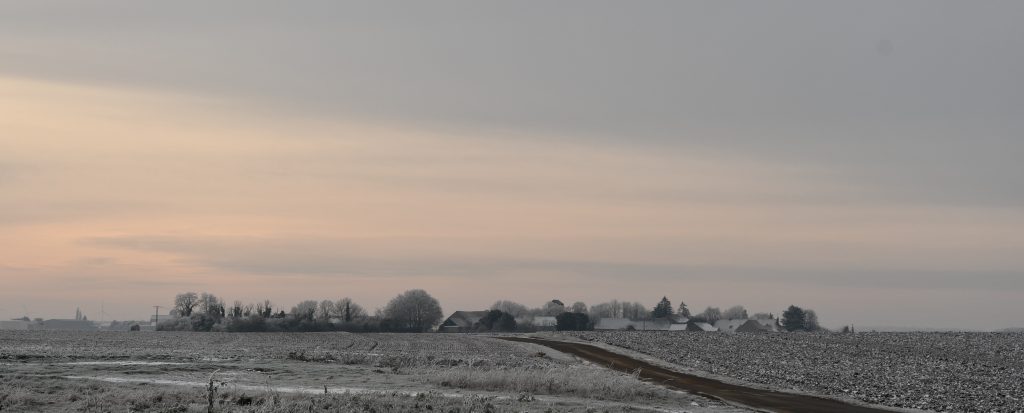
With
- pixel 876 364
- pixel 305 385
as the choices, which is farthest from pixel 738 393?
pixel 876 364

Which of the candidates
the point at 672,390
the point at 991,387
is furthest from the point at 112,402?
the point at 991,387

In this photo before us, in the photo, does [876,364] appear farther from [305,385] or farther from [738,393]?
[305,385]

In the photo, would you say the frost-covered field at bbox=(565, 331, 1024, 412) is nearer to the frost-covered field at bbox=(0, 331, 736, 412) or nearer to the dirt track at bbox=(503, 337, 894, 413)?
the dirt track at bbox=(503, 337, 894, 413)

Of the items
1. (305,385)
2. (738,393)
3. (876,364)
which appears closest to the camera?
(305,385)

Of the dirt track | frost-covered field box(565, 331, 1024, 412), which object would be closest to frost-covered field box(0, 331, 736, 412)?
the dirt track

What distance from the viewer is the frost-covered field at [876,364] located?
44812 millimetres

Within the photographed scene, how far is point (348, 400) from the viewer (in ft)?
121

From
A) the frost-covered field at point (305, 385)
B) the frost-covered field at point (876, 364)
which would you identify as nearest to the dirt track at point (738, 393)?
the frost-covered field at point (305, 385)

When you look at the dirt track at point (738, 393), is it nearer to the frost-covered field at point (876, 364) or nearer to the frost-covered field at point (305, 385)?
the frost-covered field at point (305, 385)

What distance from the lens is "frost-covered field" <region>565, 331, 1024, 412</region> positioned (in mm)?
44812

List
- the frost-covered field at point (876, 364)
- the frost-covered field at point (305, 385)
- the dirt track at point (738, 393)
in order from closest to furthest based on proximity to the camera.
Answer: the frost-covered field at point (305, 385), the dirt track at point (738, 393), the frost-covered field at point (876, 364)

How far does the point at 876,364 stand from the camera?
2522 inches

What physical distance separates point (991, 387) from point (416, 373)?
96.7ft

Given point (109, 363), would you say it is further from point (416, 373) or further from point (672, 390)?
point (672, 390)
